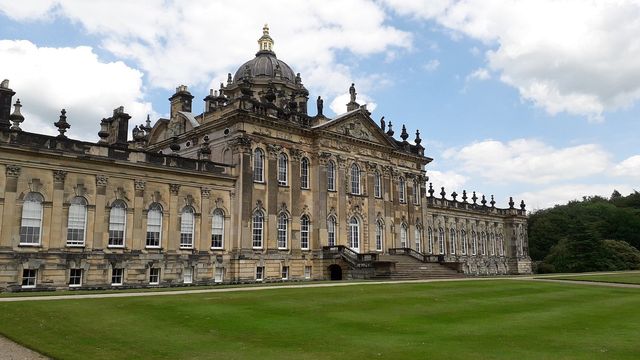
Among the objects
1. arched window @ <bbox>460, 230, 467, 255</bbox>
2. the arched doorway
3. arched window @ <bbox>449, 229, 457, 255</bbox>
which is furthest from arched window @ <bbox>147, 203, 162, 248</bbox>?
arched window @ <bbox>460, 230, 467, 255</bbox>

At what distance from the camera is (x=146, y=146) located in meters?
48.6

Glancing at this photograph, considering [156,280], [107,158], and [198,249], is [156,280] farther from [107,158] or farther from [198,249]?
[107,158]

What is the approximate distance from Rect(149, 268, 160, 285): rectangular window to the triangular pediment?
16513 mm

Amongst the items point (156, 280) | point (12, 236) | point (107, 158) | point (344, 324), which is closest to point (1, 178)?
point (12, 236)

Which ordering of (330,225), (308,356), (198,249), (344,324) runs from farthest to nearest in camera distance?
(330,225) < (198,249) < (344,324) < (308,356)

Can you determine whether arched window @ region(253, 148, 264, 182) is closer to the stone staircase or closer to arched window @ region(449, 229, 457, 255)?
the stone staircase

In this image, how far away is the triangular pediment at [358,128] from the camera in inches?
1820

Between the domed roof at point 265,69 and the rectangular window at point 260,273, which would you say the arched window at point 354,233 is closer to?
the rectangular window at point 260,273

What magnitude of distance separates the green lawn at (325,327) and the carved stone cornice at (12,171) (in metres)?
13.2

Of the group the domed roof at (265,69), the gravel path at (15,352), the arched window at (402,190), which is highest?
the domed roof at (265,69)

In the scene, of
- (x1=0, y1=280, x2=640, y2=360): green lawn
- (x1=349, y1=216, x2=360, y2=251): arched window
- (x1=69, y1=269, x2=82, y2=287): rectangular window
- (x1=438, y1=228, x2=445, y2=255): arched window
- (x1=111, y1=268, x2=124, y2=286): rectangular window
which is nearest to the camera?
(x1=0, y1=280, x2=640, y2=360): green lawn

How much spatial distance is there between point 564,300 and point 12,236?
87.0ft

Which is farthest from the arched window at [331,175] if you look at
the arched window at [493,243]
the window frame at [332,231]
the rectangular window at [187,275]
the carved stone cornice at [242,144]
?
the arched window at [493,243]

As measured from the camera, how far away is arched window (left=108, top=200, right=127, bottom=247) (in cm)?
3366
